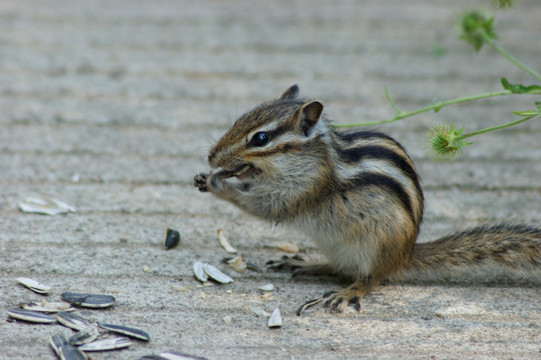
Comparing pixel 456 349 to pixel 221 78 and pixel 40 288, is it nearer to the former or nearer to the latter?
pixel 40 288

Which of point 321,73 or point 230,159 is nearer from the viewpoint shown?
point 230,159

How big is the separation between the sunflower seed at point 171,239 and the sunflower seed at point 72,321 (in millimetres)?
675

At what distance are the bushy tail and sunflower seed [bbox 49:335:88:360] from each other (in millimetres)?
1344

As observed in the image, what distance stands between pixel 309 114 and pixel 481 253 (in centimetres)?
93

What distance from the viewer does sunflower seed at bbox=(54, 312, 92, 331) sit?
2.30 metres

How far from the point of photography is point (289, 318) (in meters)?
2.52

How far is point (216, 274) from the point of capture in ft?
9.11

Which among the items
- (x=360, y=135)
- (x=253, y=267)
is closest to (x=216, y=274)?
(x=253, y=267)

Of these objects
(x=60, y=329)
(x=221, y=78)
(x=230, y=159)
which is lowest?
(x=60, y=329)

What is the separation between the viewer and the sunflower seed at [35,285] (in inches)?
98.6

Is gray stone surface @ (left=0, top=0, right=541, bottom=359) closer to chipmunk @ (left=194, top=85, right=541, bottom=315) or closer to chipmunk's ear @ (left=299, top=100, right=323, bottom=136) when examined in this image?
chipmunk @ (left=194, top=85, right=541, bottom=315)

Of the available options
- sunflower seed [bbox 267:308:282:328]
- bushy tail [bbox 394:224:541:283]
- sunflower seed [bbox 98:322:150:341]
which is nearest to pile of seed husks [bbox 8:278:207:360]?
sunflower seed [bbox 98:322:150:341]

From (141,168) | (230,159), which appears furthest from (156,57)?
(230,159)

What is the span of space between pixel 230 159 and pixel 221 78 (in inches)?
84.0
